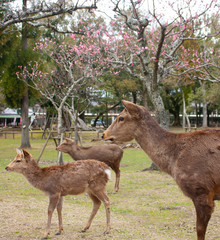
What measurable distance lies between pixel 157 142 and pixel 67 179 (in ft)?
7.60

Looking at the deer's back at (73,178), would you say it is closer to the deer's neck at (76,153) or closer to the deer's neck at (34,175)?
the deer's neck at (34,175)

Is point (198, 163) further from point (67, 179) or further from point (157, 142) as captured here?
point (67, 179)

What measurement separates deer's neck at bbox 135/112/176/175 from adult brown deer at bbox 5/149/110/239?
195cm

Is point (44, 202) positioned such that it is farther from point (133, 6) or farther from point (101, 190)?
point (133, 6)

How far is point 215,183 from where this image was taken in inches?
155

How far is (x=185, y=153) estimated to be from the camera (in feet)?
14.0

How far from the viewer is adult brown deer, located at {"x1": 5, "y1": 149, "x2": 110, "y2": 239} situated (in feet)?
19.7

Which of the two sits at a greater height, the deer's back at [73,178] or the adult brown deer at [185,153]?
the adult brown deer at [185,153]

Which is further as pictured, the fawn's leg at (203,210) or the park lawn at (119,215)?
the park lawn at (119,215)

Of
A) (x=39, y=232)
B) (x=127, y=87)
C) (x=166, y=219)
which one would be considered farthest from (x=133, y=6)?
(x=127, y=87)

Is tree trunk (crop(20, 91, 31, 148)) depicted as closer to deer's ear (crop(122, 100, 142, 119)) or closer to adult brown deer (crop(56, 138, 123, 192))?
adult brown deer (crop(56, 138, 123, 192))

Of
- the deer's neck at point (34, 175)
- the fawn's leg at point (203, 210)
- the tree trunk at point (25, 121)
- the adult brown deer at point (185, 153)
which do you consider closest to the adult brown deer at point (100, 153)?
the deer's neck at point (34, 175)

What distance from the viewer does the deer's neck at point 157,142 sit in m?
4.43

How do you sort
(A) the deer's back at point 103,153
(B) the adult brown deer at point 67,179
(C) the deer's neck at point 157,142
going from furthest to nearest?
(A) the deer's back at point 103,153 → (B) the adult brown deer at point 67,179 → (C) the deer's neck at point 157,142
